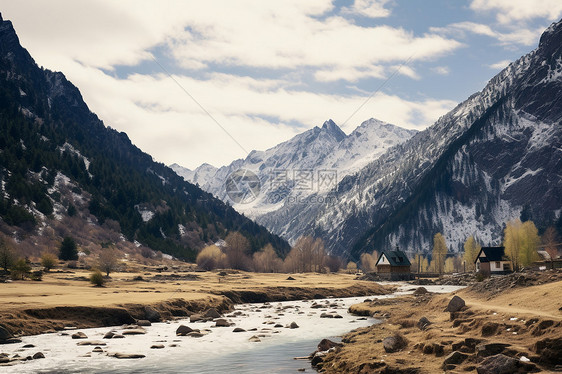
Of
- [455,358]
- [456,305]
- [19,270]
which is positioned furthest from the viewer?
[19,270]

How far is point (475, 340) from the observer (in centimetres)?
2839

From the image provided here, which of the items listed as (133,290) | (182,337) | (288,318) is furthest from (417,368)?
(133,290)

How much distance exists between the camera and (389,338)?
3409 cm

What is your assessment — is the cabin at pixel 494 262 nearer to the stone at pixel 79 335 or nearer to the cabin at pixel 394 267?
the cabin at pixel 394 267

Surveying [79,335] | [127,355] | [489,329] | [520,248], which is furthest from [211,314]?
[520,248]

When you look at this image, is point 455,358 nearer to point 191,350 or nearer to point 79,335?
point 191,350

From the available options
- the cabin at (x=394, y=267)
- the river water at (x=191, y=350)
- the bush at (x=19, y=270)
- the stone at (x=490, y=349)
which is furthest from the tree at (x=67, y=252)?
the stone at (x=490, y=349)

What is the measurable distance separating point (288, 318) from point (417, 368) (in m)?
41.3

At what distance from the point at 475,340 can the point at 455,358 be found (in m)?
2.47

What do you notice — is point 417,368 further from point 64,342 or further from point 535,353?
point 64,342

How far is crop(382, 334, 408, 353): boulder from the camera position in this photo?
3301cm

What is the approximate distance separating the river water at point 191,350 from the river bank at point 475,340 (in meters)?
4.91

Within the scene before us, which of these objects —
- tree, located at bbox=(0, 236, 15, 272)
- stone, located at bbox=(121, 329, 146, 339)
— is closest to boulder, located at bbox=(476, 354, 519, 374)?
stone, located at bbox=(121, 329, 146, 339)

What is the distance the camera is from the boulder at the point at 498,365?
2312 centimetres
